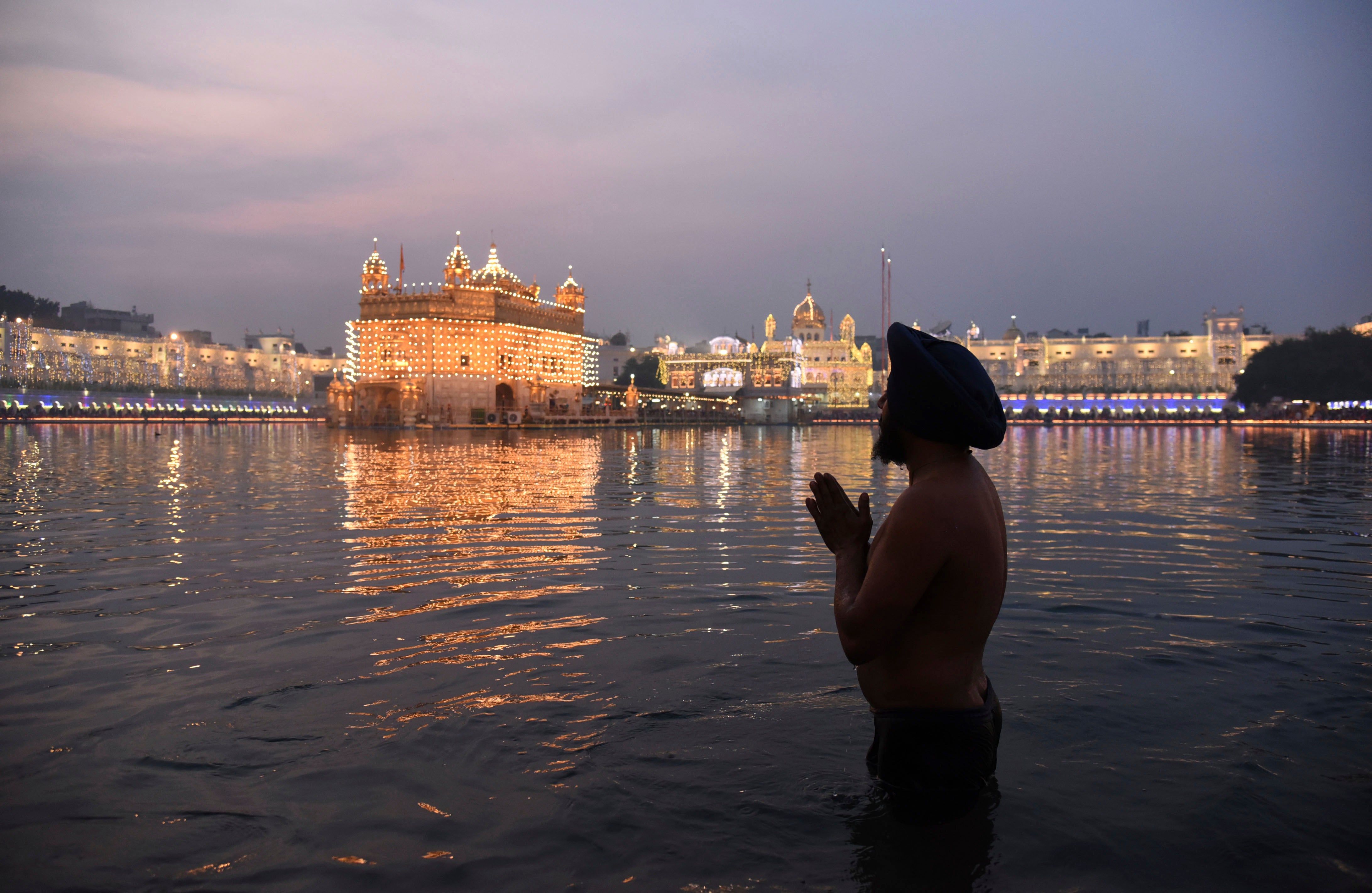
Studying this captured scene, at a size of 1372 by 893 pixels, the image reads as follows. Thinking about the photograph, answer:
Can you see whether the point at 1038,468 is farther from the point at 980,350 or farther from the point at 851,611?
the point at 980,350

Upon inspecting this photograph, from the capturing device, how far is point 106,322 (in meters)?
142

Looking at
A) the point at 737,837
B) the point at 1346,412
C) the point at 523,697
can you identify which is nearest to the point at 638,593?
the point at 523,697

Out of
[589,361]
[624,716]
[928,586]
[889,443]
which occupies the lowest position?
[624,716]

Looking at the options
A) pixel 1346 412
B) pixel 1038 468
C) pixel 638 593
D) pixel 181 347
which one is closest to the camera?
pixel 638 593

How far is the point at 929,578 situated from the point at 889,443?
51 cm

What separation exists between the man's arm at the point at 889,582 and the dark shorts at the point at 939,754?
278 mm

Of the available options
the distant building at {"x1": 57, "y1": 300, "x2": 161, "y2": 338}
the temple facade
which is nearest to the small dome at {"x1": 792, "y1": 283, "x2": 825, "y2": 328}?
the temple facade

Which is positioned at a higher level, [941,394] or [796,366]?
[796,366]

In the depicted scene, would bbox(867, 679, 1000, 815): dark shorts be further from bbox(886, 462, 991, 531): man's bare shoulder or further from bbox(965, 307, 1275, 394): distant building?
bbox(965, 307, 1275, 394): distant building

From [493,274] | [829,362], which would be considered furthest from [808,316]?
[493,274]

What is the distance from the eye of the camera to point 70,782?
3236mm

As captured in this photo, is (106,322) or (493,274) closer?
(493,274)

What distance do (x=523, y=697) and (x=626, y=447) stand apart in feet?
96.1

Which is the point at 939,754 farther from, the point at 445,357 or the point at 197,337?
the point at 197,337
